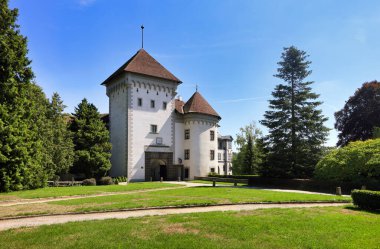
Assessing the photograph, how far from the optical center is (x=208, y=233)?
8.47 m

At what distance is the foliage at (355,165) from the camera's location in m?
21.7

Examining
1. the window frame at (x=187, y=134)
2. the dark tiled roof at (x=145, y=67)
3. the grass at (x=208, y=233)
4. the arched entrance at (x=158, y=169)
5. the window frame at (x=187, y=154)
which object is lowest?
the grass at (x=208, y=233)

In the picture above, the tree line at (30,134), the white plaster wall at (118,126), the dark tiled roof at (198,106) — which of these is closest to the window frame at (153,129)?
the white plaster wall at (118,126)

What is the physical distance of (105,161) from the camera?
35.6m

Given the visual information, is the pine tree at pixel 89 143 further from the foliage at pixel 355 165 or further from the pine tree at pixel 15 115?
the foliage at pixel 355 165

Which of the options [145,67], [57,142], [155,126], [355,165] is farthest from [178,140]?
[355,165]

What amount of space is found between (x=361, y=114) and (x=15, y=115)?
140ft

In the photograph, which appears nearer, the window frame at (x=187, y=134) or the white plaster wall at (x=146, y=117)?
the white plaster wall at (x=146, y=117)

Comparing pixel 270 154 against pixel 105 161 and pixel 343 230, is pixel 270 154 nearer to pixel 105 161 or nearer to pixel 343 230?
pixel 105 161

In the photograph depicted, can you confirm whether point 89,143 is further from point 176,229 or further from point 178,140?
point 176,229

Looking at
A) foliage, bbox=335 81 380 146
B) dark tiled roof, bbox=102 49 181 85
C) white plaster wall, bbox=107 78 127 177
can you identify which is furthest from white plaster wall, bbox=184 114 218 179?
foliage, bbox=335 81 380 146

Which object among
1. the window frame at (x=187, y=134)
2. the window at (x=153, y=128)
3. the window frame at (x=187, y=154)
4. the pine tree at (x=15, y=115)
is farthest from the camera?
the window frame at (x=187, y=134)

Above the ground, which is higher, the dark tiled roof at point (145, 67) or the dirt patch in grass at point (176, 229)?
the dark tiled roof at point (145, 67)

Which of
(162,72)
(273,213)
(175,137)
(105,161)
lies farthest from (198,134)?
(273,213)
